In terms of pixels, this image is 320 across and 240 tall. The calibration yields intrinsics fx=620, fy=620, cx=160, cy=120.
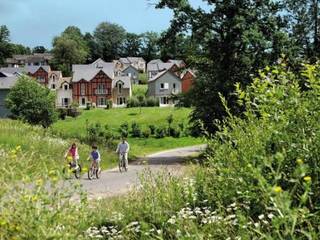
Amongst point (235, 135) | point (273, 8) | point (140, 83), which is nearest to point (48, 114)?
point (273, 8)

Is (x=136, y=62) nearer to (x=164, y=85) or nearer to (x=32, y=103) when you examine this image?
(x=164, y=85)

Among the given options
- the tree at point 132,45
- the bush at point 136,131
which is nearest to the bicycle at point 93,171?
the bush at point 136,131

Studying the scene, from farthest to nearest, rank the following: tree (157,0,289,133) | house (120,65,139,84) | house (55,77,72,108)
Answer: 1. house (120,65,139,84)
2. house (55,77,72,108)
3. tree (157,0,289,133)

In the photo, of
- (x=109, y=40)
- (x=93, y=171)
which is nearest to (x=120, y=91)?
(x=109, y=40)

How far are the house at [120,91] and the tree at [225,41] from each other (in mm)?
70769

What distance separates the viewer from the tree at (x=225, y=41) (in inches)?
1433

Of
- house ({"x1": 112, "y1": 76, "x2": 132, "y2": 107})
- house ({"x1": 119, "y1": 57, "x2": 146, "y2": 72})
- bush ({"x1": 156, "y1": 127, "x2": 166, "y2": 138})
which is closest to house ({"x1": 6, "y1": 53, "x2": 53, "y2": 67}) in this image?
house ({"x1": 119, "y1": 57, "x2": 146, "y2": 72})

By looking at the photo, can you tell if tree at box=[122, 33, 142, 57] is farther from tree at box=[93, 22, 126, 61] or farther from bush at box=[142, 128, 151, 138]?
bush at box=[142, 128, 151, 138]

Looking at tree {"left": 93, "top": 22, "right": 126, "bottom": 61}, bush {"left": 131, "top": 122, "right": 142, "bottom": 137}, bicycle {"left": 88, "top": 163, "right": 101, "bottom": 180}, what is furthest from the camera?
tree {"left": 93, "top": 22, "right": 126, "bottom": 61}

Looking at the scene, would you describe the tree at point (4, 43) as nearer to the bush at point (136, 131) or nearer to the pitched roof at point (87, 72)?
the pitched roof at point (87, 72)

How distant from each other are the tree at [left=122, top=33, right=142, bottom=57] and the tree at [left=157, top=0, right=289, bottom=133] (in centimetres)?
14701

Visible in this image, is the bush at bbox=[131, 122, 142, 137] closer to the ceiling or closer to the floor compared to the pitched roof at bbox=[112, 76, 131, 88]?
closer to the floor

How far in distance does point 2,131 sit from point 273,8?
17.9 m

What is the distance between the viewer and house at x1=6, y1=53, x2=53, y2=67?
168 meters
